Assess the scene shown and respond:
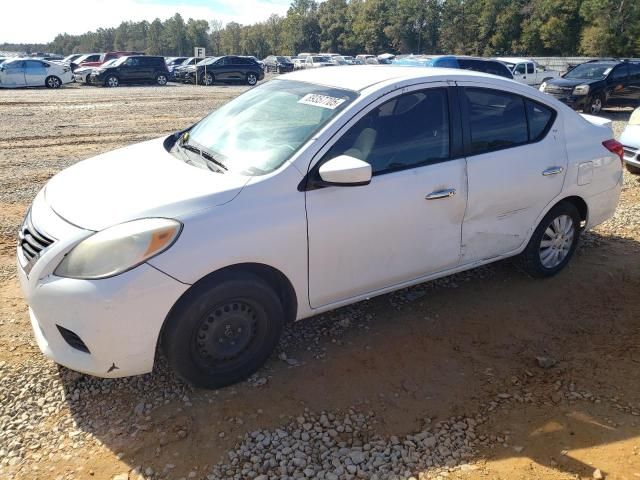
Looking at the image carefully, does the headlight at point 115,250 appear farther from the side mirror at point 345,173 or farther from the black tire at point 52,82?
the black tire at point 52,82

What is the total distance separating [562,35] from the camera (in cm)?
5453

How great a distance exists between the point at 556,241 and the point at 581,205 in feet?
1.26

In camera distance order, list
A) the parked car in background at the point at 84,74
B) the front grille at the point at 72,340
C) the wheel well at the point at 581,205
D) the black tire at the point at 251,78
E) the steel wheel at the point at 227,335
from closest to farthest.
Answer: the front grille at the point at 72,340 < the steel wheel at the point at 227,335 < the wheel well at the point at 581,205 < the parked car in background at the point at 84,74 < the black tire at the point at 251,78

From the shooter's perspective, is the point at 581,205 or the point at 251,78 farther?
the point at 251,78

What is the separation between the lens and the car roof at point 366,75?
140 inches

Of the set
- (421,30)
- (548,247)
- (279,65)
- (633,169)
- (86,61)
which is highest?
(421,30)

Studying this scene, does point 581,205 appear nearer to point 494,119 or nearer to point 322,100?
point 494,119

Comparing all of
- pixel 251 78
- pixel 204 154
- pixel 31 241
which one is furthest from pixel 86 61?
pixel 31 241

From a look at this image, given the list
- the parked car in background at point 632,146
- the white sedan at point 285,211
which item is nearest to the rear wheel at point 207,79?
the parked car in background at point 632,146

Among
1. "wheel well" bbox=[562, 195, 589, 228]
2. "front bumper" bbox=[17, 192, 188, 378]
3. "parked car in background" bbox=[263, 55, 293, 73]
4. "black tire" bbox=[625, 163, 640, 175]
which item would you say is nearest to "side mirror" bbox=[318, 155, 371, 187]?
"front bumper" bbox=[17, 192, 188, 378]

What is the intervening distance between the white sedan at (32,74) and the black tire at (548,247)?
25.8 m

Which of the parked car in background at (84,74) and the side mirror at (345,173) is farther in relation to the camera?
the parked car in background at (84,74)

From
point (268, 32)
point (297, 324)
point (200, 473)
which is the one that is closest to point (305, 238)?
point (297, 324)

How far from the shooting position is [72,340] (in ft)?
9.12
